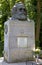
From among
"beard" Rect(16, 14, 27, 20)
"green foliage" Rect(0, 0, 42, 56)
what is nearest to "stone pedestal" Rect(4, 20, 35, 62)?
"beard" Rect(16, 14, 27, 20)

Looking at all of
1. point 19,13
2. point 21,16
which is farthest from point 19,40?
point 19,13

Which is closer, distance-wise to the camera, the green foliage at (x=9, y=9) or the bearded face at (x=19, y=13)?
the bearded face at (x=19, y=13)

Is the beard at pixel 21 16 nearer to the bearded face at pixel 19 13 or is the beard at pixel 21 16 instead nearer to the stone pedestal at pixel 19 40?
the bearded face at pixel 19 13

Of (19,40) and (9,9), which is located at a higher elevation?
(19,40)

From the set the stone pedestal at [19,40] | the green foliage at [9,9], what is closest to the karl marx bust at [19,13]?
the stone pedestal at [19,40]

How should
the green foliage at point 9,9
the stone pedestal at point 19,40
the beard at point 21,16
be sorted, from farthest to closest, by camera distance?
the green foliage at point 9,9 < the beard at point 21,16 < the stone pedestal at point 19,40

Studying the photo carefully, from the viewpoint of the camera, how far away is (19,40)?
8.03m

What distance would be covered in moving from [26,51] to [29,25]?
3.91 ft

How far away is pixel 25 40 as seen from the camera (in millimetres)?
8141

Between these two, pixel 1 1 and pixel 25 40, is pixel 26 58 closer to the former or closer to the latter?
pixel 25 40

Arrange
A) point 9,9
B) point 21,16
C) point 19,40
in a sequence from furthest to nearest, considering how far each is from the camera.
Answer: point 9,9 < point 21,16 < point 19,40

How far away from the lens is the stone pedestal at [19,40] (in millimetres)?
7961

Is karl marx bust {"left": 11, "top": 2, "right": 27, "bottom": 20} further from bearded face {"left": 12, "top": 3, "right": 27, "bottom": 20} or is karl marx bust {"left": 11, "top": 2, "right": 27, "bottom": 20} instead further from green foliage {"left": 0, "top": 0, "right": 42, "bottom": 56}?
green foliage {"left": 0, "top": 0, "right": 42, "bottom": 56}

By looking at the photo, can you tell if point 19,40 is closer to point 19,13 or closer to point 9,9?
point 19,13
